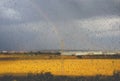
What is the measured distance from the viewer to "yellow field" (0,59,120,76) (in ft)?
128

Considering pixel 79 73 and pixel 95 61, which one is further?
pixel 95 61

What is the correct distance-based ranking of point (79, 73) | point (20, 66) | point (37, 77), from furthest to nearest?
point (20, 66) < point (79, 73) < point (37, 77)

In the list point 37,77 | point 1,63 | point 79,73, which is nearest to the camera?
point 37,77

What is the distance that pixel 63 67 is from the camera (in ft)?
134

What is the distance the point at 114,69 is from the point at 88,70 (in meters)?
3.38

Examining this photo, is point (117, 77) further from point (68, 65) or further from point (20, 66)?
point (20, 66)

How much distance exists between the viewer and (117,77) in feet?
106

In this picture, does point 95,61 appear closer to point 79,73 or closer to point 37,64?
point 79,73

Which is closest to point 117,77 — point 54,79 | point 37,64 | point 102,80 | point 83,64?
point 102,80

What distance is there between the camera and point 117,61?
142 feet

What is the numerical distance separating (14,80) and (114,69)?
15.7m

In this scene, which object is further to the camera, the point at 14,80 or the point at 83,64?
the point at 83,64

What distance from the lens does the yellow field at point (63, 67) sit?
3912 cm

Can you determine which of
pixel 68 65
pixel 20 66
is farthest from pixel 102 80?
pixel 20 66
